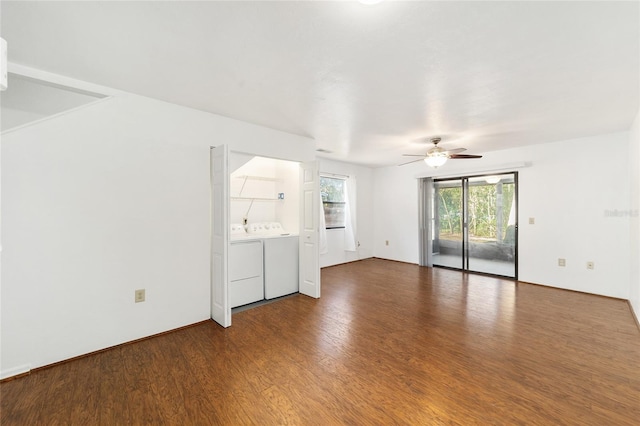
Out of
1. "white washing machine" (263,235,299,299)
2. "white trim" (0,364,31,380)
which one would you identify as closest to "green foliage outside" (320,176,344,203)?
"white washing machine" (263,235,299,299)

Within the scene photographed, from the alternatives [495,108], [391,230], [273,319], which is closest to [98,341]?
[273,319]

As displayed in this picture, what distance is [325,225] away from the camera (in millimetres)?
6012

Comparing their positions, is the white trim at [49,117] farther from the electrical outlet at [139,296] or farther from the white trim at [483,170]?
the white trim at [483,170]

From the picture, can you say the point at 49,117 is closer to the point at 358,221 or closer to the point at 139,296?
the point at 139,296

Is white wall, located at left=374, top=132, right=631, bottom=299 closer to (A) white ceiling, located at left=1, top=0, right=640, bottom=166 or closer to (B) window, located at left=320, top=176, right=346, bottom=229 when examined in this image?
(A) white ceiling, located at left=1, top=0, right=640, bottom=166

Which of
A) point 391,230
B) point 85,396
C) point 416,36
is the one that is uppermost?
point 416,36

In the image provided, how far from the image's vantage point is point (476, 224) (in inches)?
216

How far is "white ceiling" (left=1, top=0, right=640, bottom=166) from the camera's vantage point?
60.5 inches

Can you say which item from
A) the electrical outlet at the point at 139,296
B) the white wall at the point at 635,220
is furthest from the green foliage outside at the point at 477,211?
the electrical outlet at the point at 139,296

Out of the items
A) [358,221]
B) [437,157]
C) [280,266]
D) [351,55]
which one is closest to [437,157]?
[437,157]

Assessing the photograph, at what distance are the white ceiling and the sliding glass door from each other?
210 cm

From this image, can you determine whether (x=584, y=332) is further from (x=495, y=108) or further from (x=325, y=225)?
(x=325, y=225)

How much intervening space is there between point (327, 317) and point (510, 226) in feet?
13.5

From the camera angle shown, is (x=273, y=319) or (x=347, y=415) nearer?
(x=347, y=415)
